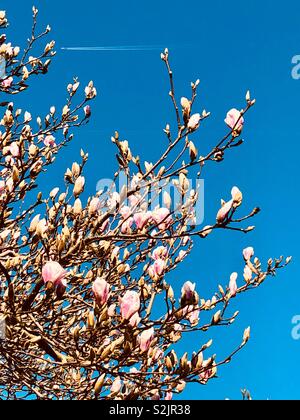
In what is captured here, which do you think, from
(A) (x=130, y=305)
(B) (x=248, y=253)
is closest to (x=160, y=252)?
(B) (x=248, y=253)

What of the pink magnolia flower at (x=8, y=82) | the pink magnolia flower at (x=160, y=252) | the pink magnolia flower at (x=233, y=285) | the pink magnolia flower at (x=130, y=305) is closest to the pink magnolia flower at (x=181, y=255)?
the pink magnolia flower at (x=160, y=252)

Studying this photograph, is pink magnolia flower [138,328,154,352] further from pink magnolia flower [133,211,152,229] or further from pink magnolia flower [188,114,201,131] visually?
pink magnolia flower [188,114,201,131]

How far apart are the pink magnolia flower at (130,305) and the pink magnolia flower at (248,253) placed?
1.73 m

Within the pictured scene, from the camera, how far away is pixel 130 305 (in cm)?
225

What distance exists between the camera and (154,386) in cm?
258

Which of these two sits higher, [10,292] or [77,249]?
[77,249]

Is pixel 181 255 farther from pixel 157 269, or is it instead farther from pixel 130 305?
pixel 130 305

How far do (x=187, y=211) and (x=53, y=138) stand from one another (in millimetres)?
2374

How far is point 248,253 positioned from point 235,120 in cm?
137

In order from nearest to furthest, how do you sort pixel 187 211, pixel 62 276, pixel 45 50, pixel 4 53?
pixel 62 276
pixel 187 211
pixel 4 53
pixel 45 50

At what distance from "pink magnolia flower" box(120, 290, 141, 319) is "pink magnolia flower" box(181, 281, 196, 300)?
325 mm

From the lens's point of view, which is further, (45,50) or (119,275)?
(45,50)

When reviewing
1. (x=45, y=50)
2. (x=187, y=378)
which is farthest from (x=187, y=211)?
(x=45, y=50)
